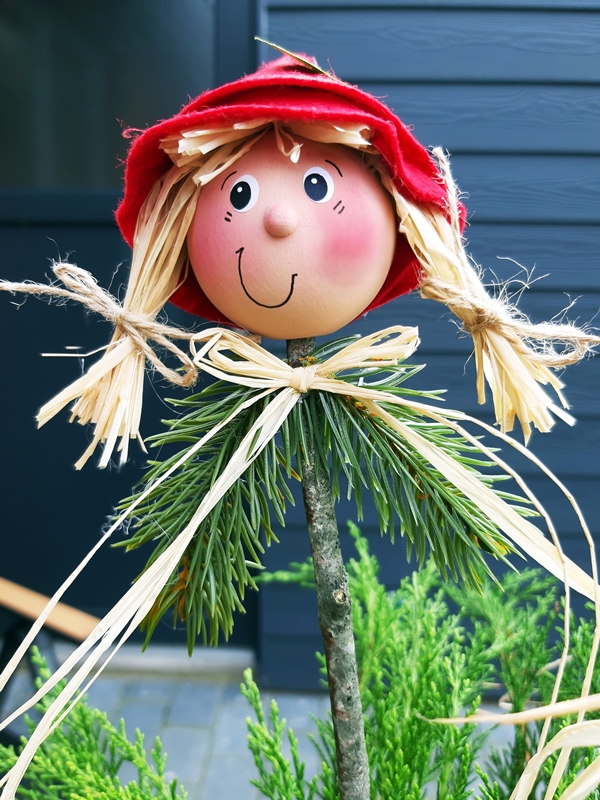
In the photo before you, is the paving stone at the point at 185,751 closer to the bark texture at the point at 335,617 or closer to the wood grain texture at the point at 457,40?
the bark texture at the point at 335,617

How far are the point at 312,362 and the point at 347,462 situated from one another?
0.09 metres

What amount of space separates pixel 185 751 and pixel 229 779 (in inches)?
5.4

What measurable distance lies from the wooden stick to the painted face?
68 cm

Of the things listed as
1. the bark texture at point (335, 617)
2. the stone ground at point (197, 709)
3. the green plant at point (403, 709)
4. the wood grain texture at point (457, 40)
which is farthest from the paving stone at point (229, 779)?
the wood grain texture at point (457, 40)

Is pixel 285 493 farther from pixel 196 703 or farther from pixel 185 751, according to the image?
pixel 196 703

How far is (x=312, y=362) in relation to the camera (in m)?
0.57

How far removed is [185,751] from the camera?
4.90 ft

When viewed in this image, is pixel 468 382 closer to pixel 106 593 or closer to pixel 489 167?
pixel 489 167

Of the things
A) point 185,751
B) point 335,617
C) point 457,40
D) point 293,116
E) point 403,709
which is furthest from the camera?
point 185,751

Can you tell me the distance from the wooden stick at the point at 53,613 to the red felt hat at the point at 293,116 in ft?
2.32

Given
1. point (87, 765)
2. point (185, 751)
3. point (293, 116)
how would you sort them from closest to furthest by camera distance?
point (293, 116) → point (87, 765) → point (185, 751)

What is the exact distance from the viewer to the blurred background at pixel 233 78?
4.37 ft

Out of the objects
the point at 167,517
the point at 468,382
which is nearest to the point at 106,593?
the point at 468,382

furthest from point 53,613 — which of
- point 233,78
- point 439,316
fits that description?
point 233,78
